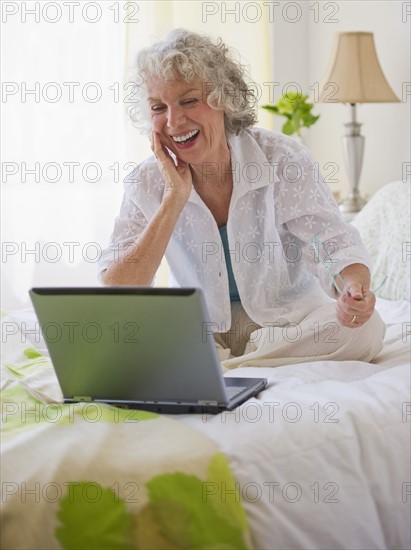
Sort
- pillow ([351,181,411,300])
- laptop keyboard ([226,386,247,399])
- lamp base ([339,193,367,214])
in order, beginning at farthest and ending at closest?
lamp base ([339,193,367,214])
pillow ([351,181,411,300])
laptop keyboard ([226,386,247,399])

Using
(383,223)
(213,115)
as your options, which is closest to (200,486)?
(213,115)

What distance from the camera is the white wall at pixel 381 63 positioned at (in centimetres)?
356

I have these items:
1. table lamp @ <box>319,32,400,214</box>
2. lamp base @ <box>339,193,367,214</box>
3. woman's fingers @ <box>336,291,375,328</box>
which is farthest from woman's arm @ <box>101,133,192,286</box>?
lamp base @ <box>339,193,367,214</box>

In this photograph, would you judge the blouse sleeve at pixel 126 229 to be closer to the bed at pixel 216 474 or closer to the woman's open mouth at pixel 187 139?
the woman's open mouth at pixel 187 139

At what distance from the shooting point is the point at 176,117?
2000mm

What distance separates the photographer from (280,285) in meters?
2.10

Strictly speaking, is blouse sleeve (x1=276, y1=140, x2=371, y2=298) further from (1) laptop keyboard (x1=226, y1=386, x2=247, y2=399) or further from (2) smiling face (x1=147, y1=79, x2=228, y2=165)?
(1) laptop keyboard (x1=226, y1=386, x2=247, y2=399)

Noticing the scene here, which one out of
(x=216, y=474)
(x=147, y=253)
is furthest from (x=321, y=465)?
(x=147, y=253)

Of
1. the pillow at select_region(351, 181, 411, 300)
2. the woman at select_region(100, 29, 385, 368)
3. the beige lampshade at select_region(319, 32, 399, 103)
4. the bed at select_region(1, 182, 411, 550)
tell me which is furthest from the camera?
the beige lampshade at select_region(319, 32, 399, 103)

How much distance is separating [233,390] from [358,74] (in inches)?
82.8

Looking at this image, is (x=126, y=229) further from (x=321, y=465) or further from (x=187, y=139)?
(x=321, y=465)

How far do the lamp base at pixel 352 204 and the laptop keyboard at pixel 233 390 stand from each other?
6.64 feet

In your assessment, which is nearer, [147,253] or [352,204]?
[147,253]

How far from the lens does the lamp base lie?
11.6 ft
